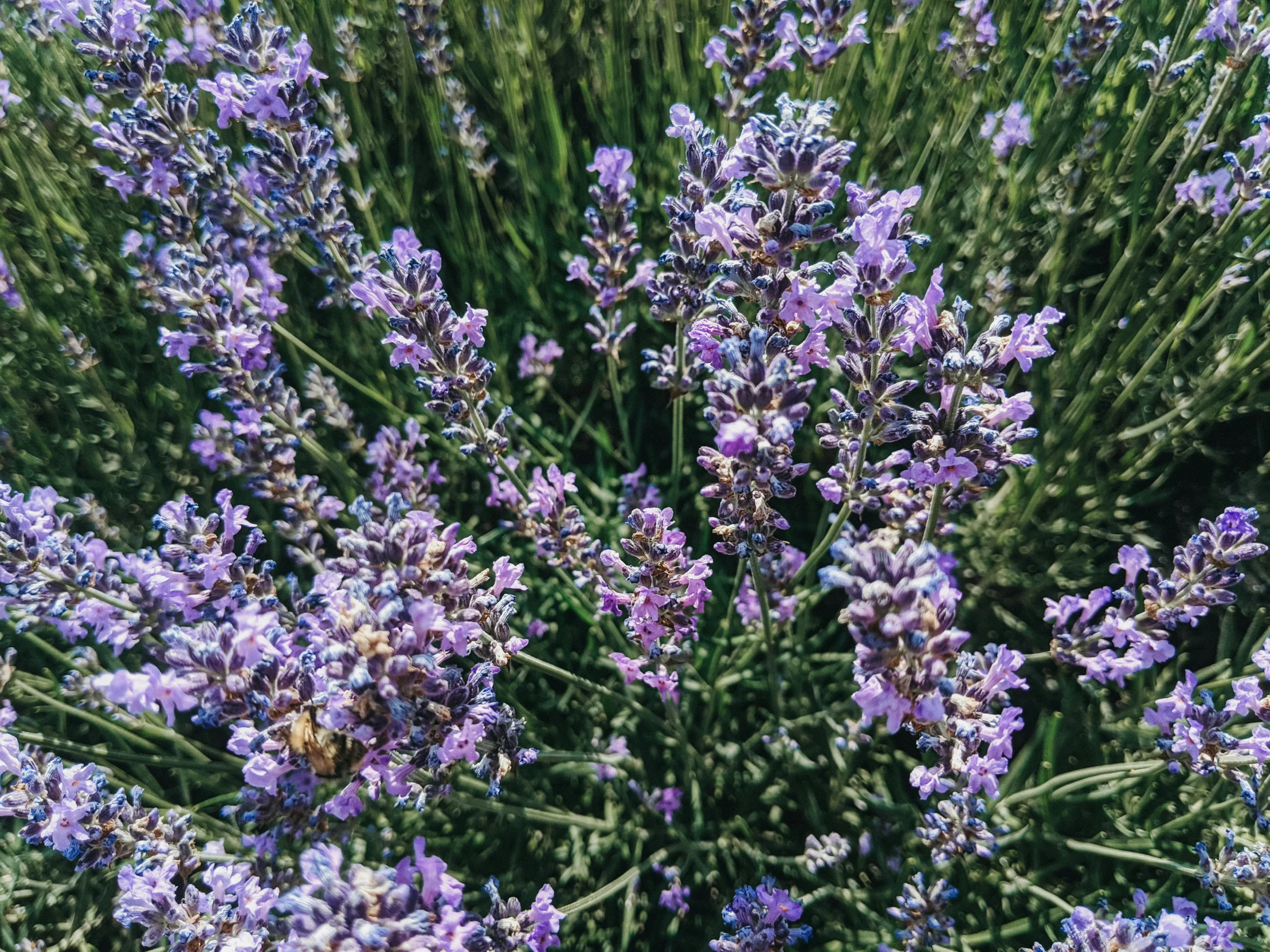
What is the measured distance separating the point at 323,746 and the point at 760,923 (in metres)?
1.06

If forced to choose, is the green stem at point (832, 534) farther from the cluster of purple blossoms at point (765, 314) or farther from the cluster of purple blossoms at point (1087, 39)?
the cluster of purple blossoms at point (1087, 39)

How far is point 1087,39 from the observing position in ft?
7.86

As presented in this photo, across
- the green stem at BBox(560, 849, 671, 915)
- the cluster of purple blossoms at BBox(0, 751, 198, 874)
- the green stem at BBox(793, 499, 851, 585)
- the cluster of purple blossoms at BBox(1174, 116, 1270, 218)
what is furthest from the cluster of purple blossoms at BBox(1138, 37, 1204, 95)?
the cluster of purple blossoms at BBox(0, 751, 198, 874)

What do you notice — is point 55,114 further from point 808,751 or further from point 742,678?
point 808,751

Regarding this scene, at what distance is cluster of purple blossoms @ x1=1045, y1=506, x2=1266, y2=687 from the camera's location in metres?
1.70

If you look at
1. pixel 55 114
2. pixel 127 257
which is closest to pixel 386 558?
pixel 127 257

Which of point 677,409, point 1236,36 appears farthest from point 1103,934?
point 1236,36

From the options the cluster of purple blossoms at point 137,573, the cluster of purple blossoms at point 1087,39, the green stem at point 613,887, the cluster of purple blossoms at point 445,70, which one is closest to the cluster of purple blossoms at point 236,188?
the cluster of purple blossoms at point 137,573

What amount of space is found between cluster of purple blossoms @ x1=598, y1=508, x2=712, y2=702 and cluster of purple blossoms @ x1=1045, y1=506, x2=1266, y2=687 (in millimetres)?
910

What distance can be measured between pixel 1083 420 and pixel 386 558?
7.17 feet

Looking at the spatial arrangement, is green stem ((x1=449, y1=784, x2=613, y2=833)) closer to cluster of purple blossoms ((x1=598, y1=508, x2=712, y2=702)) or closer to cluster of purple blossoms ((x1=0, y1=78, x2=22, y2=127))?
cluster of purple blossoms ((x1=598, y1=508, x2=712, y2=702))

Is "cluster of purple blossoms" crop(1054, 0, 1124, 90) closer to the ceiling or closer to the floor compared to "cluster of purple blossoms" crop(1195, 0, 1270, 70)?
closer to the ceiling

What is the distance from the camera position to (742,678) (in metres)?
2.46

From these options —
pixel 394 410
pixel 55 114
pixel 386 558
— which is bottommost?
pixel 386 558
